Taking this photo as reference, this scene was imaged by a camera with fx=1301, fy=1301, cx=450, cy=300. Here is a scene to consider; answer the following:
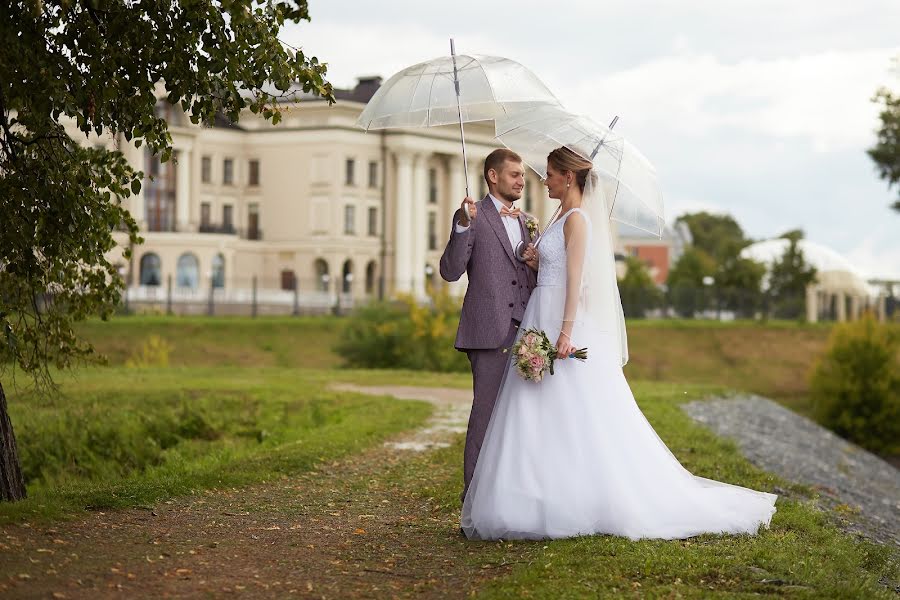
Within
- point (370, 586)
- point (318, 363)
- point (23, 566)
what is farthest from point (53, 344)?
point (318, 363)

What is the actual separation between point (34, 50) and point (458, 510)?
4.39 meters

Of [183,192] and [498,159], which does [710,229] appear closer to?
[183,192]

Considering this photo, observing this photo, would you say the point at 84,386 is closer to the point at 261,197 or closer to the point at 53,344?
the point at 53,344

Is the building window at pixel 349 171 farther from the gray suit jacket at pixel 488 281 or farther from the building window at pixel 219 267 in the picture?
the gray suit jacket at pixel 488 281

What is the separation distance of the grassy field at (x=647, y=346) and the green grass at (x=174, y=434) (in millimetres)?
19902

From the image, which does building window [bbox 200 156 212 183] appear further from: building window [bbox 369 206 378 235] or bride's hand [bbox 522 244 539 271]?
bride's hand [bbox 522 244 539 271]

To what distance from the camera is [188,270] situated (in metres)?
70.6

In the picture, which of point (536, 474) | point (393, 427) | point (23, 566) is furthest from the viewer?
point (393, 427)

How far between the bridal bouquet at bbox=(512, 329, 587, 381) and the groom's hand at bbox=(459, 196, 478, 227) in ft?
2.61

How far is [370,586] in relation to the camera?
676 centimetres

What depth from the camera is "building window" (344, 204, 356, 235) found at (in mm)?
78025

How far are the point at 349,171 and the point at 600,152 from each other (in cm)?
7037

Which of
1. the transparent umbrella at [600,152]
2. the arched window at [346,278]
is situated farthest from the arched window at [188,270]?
the transparent umbrella at [600,152]

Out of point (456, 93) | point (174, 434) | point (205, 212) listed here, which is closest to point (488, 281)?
point (456, 93)
